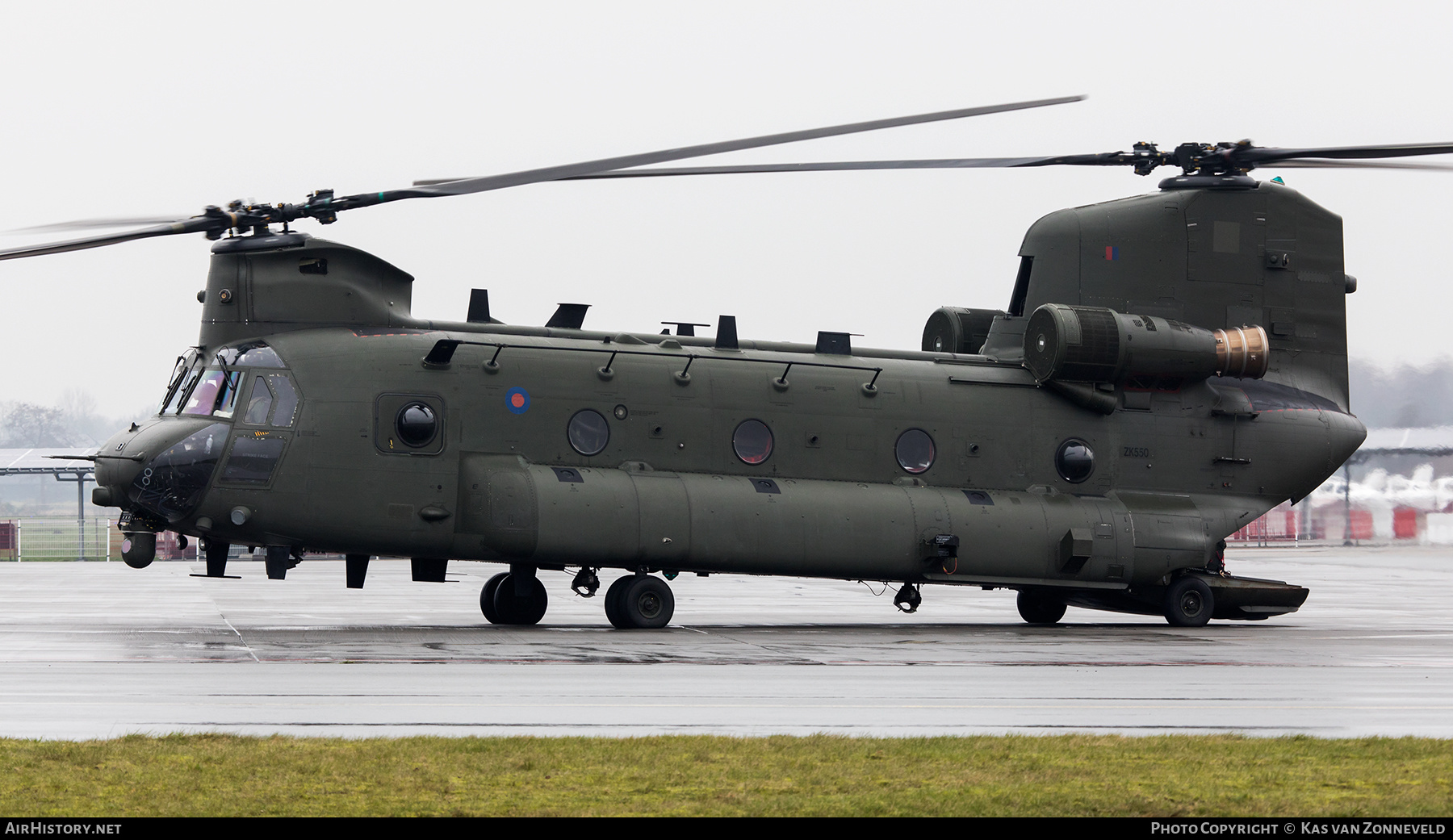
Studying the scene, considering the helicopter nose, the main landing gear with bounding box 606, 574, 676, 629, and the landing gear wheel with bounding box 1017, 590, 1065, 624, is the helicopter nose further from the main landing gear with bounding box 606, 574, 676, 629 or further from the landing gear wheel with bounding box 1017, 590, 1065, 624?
the landing gear wheel with bounding box 1017, 590, 1065, 624

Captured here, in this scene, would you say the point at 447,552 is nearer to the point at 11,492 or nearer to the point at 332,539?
the point at 332,539

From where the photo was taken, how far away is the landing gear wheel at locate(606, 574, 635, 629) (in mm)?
20312

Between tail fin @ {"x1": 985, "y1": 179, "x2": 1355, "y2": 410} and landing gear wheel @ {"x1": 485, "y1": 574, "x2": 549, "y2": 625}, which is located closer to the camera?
landing gear wheel @ {"x1": 485, "y1": 574, "x2": 549, "y2": 625}

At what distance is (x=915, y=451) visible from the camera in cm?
2227

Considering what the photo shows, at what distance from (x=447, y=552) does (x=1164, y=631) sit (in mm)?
10058

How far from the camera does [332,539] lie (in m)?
19.5

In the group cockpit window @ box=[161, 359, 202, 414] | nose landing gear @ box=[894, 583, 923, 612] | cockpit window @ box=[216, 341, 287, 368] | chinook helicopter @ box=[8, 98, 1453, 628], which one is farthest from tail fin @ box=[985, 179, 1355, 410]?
cockpit window @ box=[161, 359, 202, 414]

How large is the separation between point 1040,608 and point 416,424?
1029cm

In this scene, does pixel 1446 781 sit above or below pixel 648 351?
below

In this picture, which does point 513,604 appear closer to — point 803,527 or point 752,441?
point 752,441

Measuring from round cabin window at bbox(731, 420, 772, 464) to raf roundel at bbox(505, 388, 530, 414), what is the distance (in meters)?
2.89

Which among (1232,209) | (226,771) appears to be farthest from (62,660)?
(1232,209)

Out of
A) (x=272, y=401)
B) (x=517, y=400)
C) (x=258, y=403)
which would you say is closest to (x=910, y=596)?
(x=517, y=400)

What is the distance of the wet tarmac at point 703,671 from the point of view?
11.3m
